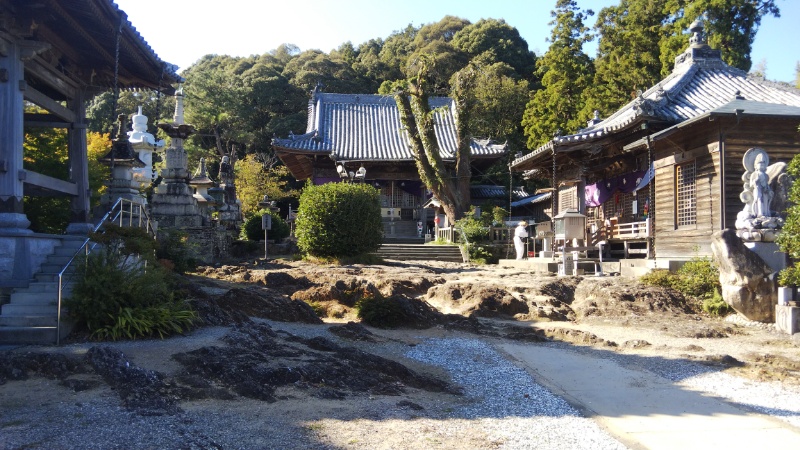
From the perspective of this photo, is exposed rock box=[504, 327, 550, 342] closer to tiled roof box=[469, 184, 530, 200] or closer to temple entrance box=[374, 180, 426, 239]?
temple entrance box=[374, 180, 426, 239]

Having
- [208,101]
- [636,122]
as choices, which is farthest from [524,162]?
[208,101]

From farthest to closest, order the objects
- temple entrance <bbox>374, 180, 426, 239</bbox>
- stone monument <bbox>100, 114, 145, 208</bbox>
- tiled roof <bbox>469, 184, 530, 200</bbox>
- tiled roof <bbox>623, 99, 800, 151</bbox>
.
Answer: tiled roof <bbox>469, 184, 530, 200</bbox> < temple entrance <bbox>374, 180, 426, 239</bbox> < tiled roof <bbox>623, 99, 800, 151</bbox> < stone monument <bbox>100, 114, 145, 208</bbox>

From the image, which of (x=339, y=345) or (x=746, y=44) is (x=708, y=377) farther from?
(x=746, y=44)

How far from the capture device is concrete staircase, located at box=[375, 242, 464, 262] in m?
24.2

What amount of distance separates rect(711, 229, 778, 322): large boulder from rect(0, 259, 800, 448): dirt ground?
355mm

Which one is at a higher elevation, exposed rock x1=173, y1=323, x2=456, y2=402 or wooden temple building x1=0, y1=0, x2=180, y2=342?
wooden temple building x1=0, y1=0, x2=180, y2=342

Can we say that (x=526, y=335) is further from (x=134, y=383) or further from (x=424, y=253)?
(x=424, y=253)

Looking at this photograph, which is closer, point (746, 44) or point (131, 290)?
point (131, 290)

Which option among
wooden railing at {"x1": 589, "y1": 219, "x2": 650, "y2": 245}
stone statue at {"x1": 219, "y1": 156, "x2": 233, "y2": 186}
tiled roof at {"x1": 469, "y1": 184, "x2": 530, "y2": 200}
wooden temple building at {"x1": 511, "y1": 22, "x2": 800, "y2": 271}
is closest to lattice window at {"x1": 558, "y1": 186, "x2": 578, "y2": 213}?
wooden temple building at {"x1": 511, "y1": 22, "x2": 800, "y2": 271}

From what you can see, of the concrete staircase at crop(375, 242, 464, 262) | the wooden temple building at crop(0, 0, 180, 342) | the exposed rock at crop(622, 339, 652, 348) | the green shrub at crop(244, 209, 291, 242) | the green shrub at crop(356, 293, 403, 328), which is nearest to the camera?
the wooden temple building at crop(0, 0, 180, 342)

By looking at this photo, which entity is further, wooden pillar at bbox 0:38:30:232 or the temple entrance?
the temple entrance

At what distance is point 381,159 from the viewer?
3238cm

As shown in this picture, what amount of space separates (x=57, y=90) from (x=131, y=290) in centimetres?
555

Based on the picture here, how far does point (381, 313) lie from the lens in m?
10.0
